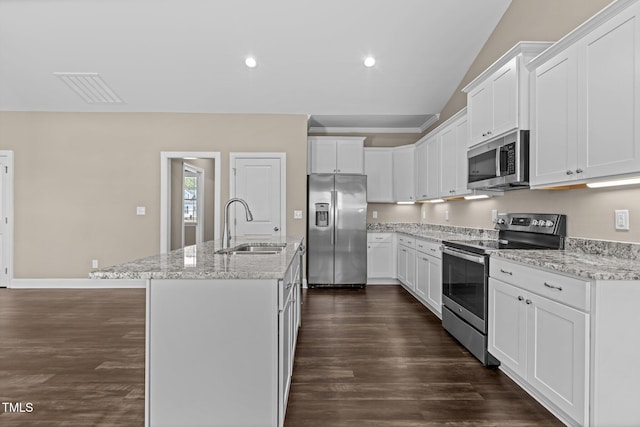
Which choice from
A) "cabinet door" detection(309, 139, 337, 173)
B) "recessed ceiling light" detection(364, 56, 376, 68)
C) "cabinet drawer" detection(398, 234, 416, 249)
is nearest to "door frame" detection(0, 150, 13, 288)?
"cabinet door" detection(309, 139, 337, 173)

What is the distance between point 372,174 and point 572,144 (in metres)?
4.11

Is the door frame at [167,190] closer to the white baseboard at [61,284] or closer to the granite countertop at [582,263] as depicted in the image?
the white baseboard at [61,284]

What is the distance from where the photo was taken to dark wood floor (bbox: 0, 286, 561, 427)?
7.15 feet

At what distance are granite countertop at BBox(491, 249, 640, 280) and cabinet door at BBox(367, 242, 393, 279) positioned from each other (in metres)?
3.37

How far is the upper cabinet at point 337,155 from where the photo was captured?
242 inches

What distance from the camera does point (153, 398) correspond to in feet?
5.74

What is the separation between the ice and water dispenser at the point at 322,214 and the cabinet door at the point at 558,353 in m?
3.76

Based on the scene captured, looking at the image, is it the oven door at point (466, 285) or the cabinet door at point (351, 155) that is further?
the cabinet door at point (351, 155)

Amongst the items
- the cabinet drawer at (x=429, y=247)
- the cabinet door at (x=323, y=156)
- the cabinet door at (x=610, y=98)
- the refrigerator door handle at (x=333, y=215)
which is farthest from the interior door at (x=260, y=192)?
the cabinet door at (x=610, y=98)

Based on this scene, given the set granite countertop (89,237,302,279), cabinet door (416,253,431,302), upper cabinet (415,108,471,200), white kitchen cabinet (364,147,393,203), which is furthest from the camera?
white kitchen cabinet (364,147,393,203)

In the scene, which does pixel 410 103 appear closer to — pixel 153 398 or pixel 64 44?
pixel 64 44

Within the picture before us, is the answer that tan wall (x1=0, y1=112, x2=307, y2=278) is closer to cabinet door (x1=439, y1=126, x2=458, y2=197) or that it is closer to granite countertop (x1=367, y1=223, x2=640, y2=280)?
cabinet door (x1=439, y1=126, x2=458, y2=197)

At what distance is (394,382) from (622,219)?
6.01ft

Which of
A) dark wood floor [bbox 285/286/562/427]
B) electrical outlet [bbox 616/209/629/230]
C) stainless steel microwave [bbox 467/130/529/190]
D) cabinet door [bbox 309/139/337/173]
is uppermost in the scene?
cabinet door [bbox 309/139/337/173]
